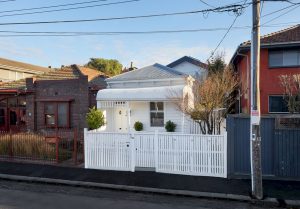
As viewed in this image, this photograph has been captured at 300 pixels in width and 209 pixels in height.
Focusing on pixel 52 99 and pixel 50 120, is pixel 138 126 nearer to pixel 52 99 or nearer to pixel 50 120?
pixel 52 99

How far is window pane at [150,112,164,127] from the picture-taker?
15.4 metres

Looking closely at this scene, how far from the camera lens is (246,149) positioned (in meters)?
9.16

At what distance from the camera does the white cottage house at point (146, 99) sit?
14.5 m

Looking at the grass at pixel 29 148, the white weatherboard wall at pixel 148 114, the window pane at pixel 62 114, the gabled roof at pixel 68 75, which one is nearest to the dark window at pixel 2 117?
the gabled roof at pixel 68 75

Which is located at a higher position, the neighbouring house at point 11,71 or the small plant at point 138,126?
the neighbouring house at point 11,71

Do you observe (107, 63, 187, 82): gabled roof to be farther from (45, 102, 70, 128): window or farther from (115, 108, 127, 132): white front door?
(45, 102, 70, 128): window

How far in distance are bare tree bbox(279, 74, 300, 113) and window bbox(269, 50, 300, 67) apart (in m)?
0.99

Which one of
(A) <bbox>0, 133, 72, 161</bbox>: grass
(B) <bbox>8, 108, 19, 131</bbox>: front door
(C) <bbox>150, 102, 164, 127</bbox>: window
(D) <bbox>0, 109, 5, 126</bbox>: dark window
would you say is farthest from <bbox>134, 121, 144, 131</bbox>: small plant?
(D) <bbox>0, 109, 5, 126</bbox>: dark window

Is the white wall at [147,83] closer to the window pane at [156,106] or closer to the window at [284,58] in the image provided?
the window pane at [156,106]

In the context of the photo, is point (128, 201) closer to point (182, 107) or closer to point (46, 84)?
point (182, 107)

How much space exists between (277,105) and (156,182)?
10301 millimetres

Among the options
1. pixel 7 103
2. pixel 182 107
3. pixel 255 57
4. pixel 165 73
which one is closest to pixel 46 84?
pixel 7 103

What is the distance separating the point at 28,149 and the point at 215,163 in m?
7.60

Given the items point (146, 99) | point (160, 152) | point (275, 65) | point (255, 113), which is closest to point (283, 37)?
point (275, 65)
